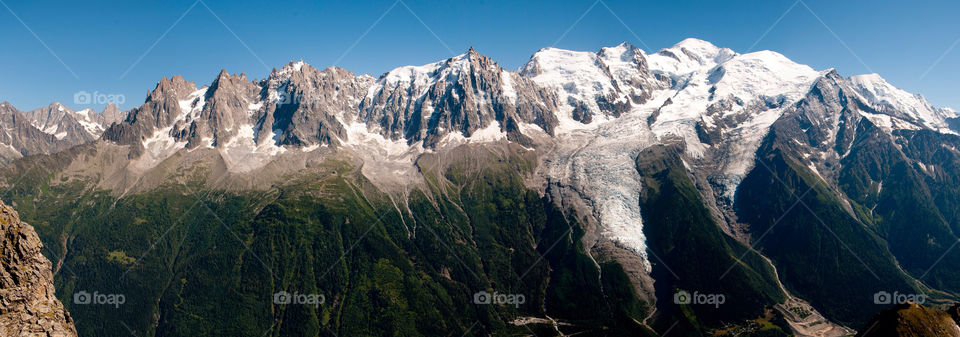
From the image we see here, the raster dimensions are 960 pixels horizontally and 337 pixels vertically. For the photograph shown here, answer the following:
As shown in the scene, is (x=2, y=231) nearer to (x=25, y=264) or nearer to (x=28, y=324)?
(x=25, y=264)

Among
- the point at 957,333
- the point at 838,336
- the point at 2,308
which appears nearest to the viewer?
the point at 2,308

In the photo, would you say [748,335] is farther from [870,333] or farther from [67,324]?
[67,324]

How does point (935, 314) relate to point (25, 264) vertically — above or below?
below

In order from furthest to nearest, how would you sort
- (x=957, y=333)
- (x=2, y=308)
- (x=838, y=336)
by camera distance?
(x=838, y=336) → (x=957, y=333) → (x=2, y=308)

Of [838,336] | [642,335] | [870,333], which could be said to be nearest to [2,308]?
[870,333]

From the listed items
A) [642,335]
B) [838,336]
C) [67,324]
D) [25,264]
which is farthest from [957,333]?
[838,336]

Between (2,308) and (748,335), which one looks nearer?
(2,308)
